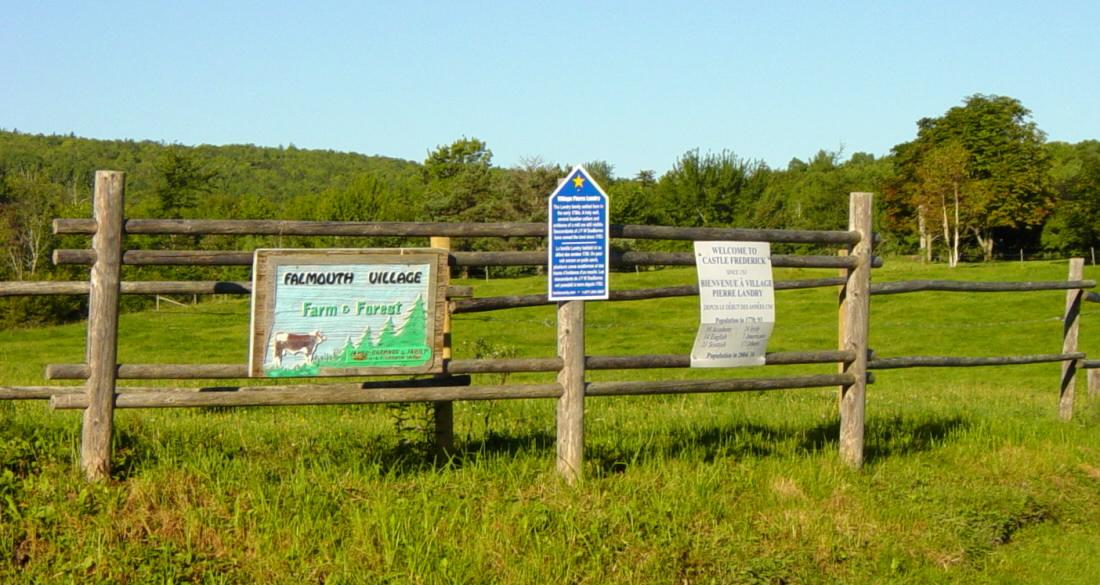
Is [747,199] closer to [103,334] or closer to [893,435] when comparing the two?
[893,435]

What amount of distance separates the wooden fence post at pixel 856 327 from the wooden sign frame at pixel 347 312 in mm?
3462

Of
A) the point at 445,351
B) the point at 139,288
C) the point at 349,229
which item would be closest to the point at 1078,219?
the point at 445,351

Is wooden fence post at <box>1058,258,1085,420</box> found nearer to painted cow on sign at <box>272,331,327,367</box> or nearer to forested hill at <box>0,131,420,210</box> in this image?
painted cow on sign at <box>272,331,327,367</box>

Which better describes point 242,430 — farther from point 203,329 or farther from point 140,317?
point 140,317

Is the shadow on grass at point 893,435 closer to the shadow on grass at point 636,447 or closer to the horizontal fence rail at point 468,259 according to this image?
the shadow on grass at point 636,447

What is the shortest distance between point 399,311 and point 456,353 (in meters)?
19.4

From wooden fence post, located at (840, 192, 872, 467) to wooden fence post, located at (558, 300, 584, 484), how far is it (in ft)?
8.03

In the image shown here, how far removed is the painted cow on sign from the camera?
6.90 m


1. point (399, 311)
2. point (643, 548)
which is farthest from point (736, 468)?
point (399, 311)

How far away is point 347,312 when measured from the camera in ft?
23.0

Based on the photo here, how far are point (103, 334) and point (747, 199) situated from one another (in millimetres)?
98154

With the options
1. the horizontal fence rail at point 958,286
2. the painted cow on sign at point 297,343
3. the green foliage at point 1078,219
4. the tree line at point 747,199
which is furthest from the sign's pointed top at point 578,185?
the green foliage at point 1078,219

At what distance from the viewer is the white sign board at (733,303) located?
820cm

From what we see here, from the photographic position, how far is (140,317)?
151ft
